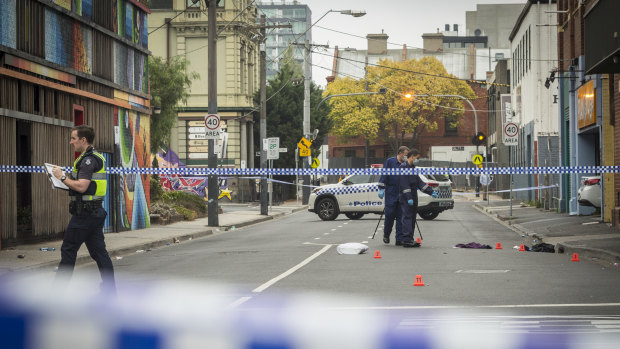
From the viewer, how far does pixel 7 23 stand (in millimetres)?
17875

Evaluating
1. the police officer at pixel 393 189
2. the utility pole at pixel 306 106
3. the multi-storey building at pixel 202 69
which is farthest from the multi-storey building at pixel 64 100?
the multi-storey building at pixel 202 69

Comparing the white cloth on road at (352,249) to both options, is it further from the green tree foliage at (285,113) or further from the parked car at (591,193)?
the green tree foliage at (285,113)

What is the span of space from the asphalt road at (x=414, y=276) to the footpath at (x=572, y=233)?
0.41 m

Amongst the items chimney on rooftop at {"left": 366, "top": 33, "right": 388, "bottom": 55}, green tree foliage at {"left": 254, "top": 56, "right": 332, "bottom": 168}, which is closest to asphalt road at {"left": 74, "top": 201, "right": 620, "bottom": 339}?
green tree foliage at {"left": 254, "top": 56, "right": 332, "bottom": 168}

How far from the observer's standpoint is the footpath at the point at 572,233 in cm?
1586

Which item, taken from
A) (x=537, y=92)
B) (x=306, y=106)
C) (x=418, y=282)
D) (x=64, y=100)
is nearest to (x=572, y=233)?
(x=418, y=282)

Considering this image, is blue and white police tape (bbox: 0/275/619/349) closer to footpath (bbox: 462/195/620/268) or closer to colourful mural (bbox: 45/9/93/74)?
footpath (bbox: 462/195/620/268)

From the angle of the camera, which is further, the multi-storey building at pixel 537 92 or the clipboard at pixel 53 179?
the multi-storey building at pixel 537 92

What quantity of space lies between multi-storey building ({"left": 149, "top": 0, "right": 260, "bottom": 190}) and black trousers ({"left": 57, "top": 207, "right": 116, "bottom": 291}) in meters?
42.6

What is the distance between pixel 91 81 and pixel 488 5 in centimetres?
10277

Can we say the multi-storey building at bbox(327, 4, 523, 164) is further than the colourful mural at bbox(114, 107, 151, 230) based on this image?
Yes

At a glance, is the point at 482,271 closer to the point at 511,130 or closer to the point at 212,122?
the point at 212,122

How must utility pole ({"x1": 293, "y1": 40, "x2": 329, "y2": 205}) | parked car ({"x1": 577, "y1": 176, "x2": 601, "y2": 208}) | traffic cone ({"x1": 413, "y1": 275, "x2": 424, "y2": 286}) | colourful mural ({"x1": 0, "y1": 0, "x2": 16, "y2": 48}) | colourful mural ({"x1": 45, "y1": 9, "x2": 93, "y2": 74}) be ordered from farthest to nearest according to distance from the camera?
1. utility pole ({"x1": 293, "y1": 40, "x2": 329, "y2": 205})
2. parked car ({"x1": 577, "y1": 176, "x2": 601, "y2": 208})
3. colourful mural ({"x1": 45, "y1": 9, "x2": 93, "y2": 74})
4. colourful mural ({"x1": 0, "y1": 0, "x2": 16, "y2": 48})
5. traffic cone ({"x1": 413, "y1": 275, "x2": 424, "y2": 286})

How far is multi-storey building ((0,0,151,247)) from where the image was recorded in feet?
59.3
